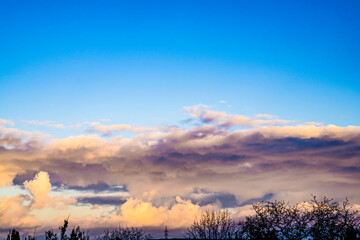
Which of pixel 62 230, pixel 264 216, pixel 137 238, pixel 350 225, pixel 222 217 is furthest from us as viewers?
pixel 137 238

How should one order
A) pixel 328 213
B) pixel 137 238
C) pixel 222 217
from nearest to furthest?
pixel 328 213 → pixel 222 217 → pixel 137 238

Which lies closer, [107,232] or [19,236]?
[19,236]

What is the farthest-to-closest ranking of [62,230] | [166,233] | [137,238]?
[166,233], [137,238], [62,230]

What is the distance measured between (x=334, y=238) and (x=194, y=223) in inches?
2036

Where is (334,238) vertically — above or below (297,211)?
below

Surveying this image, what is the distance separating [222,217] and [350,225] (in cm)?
4999

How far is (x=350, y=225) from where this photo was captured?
137ft

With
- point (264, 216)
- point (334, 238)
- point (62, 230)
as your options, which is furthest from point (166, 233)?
point (62, 230)

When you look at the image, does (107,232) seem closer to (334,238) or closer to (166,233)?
(166,233)

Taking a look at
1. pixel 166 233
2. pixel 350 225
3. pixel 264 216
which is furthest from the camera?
pixel 166 233

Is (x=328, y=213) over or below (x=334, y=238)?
over

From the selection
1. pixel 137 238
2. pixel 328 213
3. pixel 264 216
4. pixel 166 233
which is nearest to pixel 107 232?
pixel 137 238

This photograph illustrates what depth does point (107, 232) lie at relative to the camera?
364 ft

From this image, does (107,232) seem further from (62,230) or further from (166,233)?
(62,230)
